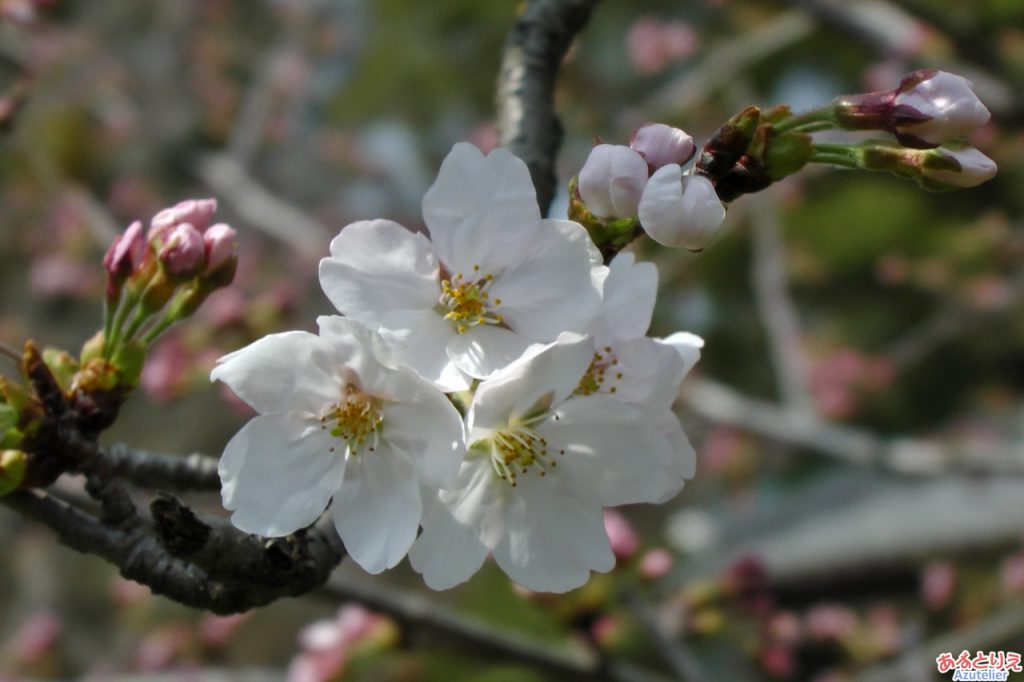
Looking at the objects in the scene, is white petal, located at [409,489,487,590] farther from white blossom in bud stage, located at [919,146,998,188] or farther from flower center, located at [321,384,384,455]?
white blossom in bud stage, located at [919,146,998,188]

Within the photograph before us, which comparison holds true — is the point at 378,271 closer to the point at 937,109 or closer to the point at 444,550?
the point at 444,550

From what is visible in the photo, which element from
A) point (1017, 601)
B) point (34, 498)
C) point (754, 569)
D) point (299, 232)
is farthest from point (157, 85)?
point (1017, 601)

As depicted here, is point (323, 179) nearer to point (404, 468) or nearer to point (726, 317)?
point (726, 317)

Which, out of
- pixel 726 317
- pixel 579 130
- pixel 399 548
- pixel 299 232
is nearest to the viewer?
pixel 399 548

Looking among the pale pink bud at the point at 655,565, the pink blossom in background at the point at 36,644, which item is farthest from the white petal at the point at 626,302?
the pink blossom in background at the point at 36,644

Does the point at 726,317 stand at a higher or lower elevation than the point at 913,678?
lower

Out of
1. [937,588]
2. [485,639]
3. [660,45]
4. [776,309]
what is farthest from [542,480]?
[660,45]

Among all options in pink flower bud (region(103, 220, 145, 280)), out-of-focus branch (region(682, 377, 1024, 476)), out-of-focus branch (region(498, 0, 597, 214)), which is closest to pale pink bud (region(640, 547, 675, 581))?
out-of-focus branch (region(498, 0, 597, 214))
